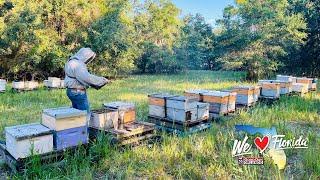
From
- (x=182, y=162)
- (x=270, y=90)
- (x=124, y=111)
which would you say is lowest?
(x=182, y=162)

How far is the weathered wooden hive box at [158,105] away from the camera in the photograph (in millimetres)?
6614

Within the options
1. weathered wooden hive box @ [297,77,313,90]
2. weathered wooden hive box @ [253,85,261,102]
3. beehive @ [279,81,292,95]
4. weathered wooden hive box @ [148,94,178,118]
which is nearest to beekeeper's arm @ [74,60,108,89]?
weathered wooden hive box @ [148,94,178,118]

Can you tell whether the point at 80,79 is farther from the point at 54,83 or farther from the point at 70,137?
the point at 54,83

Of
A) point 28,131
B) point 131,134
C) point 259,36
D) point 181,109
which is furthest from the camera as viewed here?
point 259,36

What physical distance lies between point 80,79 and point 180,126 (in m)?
2.23

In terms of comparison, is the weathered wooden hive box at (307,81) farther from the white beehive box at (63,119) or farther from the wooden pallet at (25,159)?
the wooden pallet at (25,159)

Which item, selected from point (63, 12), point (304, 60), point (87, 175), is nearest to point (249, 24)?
point (304, 60)

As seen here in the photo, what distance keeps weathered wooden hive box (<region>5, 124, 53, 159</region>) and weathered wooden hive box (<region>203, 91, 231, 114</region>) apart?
398 cm

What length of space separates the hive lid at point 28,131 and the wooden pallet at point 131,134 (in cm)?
105

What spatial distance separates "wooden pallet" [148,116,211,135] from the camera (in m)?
6.28

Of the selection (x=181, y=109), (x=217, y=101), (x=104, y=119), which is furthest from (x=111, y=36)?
(x=104, y=119)

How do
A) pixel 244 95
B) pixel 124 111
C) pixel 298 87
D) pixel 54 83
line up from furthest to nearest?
1. pixel 54 83
2. pixel 298 87
3. pixel 244 95
4. pixel 124 111

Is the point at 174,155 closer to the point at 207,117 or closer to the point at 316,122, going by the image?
the point at 207,117

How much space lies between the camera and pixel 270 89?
955 cm
